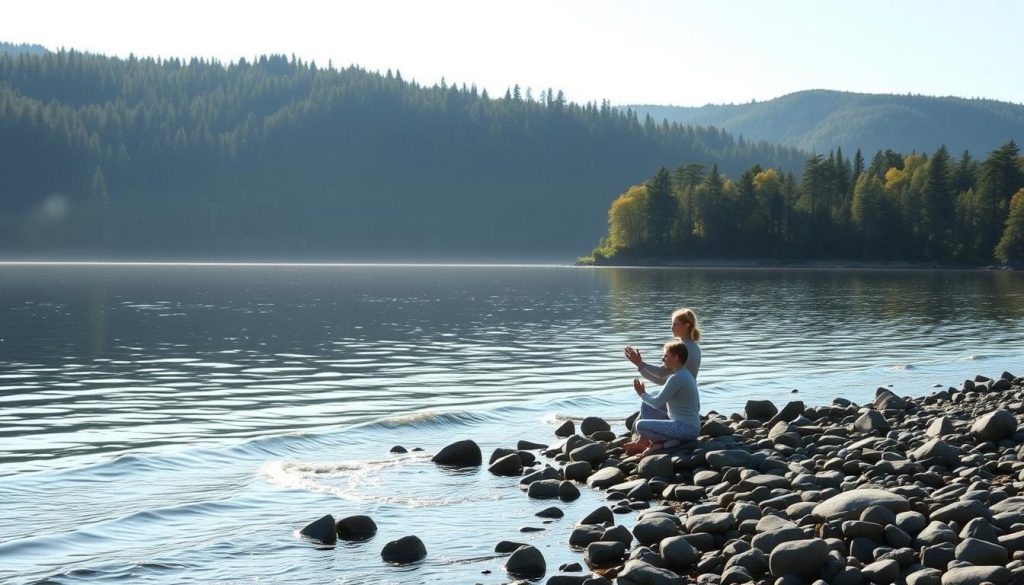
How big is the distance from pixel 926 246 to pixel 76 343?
153 metres

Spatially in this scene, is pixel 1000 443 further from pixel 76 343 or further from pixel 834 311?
pixel 834 311

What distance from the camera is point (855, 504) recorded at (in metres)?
13.6

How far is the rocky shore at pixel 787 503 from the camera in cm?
1216

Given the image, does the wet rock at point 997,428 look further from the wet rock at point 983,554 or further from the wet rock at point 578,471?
the wet rock at point 983,554

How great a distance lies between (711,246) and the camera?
185m

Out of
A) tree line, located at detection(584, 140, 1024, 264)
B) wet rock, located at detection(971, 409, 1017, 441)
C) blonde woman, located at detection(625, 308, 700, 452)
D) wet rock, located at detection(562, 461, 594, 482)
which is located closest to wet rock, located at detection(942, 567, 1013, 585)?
wet rock, located at detection(562, 461, 594, 482)

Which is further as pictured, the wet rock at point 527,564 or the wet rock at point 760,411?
the wet rock at point 760,411

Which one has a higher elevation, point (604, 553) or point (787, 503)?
point (787, 503)

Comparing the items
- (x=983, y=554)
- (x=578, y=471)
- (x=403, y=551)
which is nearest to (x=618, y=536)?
(x=403, y=551)

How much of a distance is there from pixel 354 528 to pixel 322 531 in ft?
1.46

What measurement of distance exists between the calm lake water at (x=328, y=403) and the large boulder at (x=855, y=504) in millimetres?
3152

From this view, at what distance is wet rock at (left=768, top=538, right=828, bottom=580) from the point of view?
12000mm

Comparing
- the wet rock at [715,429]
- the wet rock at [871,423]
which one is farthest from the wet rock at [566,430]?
the wet rock at [871,423]

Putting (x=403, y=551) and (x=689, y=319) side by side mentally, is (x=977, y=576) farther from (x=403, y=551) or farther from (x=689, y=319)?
(x=689, y=319)
